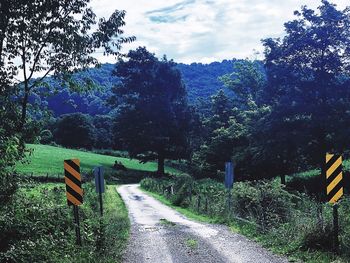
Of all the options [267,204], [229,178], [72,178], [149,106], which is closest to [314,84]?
[229,178]

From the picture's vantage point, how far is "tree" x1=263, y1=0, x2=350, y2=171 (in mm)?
34406

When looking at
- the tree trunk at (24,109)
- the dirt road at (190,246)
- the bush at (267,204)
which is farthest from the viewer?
the bush at (267,204)

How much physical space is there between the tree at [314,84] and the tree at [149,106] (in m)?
30.0

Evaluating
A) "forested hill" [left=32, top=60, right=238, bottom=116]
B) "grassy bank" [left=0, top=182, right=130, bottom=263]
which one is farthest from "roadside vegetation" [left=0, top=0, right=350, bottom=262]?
"forested hill" [left=32, top=60, right=238, bottom=116]

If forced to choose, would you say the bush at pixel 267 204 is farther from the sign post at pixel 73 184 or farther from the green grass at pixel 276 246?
the sign post at pixel 73 184

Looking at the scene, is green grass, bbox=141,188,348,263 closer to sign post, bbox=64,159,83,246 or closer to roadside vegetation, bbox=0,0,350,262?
roadside vegetation, bbox=0,0,350,262

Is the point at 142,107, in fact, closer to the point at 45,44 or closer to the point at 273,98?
the point at 273,98

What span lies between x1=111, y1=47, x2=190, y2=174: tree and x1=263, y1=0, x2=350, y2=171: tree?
30.0 m

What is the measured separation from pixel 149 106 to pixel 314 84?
111 ft

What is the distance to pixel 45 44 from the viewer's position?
576 inches

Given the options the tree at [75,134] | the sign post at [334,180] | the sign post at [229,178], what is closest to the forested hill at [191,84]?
the tree at [75,134]

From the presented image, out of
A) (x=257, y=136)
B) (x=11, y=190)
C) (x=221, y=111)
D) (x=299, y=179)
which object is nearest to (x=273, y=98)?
(x=257, y=136)

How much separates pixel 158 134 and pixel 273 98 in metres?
27.9

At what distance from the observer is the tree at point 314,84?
1355 inches
